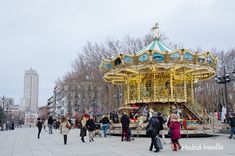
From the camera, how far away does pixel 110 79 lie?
1153 inches

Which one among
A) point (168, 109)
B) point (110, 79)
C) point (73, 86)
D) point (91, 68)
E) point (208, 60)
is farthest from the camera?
point (73, 86)

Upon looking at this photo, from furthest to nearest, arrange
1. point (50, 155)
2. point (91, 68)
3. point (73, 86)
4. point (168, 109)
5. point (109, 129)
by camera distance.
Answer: point (73, 86), point (91, 68), point (168, 109), point (109, 129), point (50, 155)

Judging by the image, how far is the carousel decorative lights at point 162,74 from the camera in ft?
72.3

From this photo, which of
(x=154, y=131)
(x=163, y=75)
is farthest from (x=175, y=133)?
(x=163, y=75)

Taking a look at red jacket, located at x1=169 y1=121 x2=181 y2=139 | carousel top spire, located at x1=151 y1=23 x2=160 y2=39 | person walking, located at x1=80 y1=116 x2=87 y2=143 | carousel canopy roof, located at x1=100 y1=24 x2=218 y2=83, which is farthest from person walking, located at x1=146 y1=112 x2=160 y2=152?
carousel top spire, located at x1=151 y1=23 x2=160 y2=39

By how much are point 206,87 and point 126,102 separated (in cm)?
2056

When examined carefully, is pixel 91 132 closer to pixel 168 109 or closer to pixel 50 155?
pixel 50 155

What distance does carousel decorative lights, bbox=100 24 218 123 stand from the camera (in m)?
22.0

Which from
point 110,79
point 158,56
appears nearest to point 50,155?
point 158,56

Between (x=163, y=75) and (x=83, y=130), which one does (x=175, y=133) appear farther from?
(x=163, y=75)

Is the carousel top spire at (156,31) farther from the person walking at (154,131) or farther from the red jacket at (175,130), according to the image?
the person walking at (154,131)

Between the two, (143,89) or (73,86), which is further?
(73,86)

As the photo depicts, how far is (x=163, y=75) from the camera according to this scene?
2511 centimetres

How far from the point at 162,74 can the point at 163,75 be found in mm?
190
